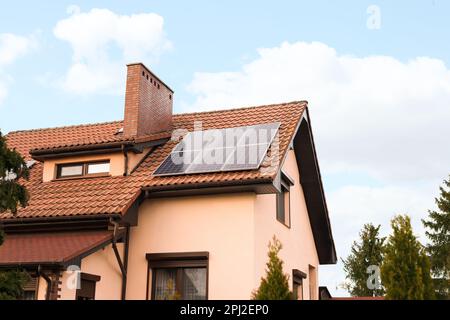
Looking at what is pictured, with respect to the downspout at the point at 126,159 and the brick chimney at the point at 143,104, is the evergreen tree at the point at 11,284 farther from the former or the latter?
the brick chimney at the point at 143,104

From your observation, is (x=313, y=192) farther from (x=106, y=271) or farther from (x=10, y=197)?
(x=10, y=197)

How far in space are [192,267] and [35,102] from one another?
20.7 feet

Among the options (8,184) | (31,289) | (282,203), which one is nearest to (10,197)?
(8,184)

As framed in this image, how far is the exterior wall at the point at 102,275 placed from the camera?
13.0 meters

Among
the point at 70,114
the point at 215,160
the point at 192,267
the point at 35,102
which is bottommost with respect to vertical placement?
the point at 192,267

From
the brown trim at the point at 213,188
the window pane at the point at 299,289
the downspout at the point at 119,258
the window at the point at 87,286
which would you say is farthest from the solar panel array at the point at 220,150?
the window pane at the point at 299,289

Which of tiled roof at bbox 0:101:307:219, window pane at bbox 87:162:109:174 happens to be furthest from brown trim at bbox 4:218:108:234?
window pane at bbox 87:162:109:174

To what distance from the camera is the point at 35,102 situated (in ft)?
53.7

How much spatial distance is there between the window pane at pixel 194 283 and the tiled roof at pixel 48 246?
7.23ft

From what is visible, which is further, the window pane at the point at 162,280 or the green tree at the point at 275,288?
the window pane at the point at 162,280

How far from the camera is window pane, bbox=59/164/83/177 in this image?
17188 mm
